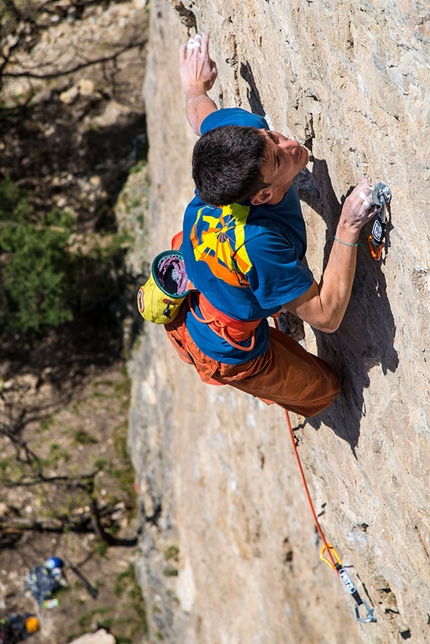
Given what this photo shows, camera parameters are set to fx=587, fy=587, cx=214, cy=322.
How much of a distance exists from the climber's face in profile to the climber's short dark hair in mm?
34

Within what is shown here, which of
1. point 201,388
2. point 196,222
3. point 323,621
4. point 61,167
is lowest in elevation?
point 61,167

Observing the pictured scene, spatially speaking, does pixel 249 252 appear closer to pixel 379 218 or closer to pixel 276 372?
pixel 379 218

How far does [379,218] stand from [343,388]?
1.11m

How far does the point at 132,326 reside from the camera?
1013 centimetres

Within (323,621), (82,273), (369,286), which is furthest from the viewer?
(82,273)

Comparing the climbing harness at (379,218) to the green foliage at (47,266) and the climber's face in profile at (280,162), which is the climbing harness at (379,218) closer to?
the climber's face in profile at (280,162)

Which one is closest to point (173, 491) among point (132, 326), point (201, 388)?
point (201, 388)

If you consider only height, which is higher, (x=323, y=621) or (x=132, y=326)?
(x=323, y=621)

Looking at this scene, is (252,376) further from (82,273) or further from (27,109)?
(27,109)

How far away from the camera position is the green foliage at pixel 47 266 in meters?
9.21

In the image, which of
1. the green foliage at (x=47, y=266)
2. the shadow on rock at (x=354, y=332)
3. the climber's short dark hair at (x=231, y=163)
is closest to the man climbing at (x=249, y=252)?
the climber's short dark hair at (x=231, y=163)

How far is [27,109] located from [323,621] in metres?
9.95

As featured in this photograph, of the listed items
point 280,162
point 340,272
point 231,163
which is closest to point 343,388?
point 340,272

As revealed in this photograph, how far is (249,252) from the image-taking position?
7.06 feet
